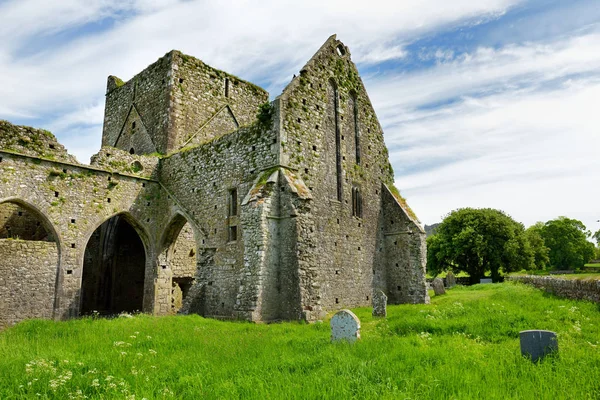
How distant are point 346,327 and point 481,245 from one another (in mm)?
30977

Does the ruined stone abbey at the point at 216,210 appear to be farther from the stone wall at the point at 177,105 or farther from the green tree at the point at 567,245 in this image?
the green tree at the point at 567,245

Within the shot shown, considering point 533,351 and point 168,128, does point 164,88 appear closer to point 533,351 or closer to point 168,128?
point 168,128

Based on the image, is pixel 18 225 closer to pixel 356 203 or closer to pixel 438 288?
Result: pixel 356 203

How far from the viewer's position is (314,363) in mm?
6094

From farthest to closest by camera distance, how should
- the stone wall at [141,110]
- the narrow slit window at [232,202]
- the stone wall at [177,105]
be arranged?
1. the stone wall at [141,110]
2. the stone wall at [177,105]
3. the narrow slit window at [232,202]

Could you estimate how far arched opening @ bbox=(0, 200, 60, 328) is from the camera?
13695mm

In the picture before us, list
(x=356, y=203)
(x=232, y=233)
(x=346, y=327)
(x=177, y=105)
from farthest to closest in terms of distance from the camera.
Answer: (x=177, y=105) < (x=356, y=203) < (x=232, y=233) < (x=346, y=327)

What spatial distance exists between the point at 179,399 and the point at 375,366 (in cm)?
265

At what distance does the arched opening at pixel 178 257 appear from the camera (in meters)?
17.8

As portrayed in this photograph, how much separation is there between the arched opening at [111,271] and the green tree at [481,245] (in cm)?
2738

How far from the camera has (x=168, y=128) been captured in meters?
19.0

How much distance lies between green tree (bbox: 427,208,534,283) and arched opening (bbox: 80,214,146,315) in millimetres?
27381

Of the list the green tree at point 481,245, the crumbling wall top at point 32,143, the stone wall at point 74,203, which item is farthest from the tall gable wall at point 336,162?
the green tree at point 481,245

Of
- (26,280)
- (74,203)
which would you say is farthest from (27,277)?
(74,203)
